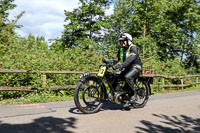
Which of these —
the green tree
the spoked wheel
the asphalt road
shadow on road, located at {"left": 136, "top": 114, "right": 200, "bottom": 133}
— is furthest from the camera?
the green tree

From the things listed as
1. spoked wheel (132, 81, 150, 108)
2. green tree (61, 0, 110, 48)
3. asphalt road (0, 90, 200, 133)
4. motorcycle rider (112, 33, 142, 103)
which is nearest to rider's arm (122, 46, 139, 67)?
motorcycle rider (112, 33, 142, 103)

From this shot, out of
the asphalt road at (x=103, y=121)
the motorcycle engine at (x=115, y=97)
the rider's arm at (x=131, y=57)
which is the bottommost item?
the asphalt road at (x=103, y=121)

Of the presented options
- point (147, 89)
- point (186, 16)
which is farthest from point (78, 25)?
point (147, 89)

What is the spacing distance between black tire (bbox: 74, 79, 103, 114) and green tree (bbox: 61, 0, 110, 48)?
24332 mm

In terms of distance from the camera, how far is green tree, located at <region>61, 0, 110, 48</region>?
30547 millimetres

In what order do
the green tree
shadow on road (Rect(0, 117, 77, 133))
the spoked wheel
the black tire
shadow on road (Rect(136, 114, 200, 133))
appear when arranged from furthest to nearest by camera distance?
the green tree < the spoked wheel < the black tire < shadow on road (Rect(136, 114, 200, 133)) < shadow on road (Rect(0, 117, 77, 133))

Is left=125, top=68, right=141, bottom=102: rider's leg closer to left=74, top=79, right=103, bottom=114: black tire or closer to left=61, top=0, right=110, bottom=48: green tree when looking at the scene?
left=74, top=79, right=103, bottom=114: black tire

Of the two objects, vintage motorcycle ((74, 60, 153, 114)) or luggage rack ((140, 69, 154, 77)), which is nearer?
vintage motorcycle ((74, 60, 153, 114))

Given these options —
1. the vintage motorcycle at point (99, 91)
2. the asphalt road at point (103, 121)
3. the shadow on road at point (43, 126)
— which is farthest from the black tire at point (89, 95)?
the shadow on road at point (43, 126)

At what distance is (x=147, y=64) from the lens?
535 inches

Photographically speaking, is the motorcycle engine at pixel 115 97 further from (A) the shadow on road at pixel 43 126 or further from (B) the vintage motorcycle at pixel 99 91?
(A) the shadow on road at pixel 43 126

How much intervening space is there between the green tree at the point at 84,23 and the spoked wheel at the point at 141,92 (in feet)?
76.4

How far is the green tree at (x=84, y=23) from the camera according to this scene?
3055cm

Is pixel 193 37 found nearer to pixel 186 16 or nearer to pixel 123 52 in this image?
pixel 186 16
